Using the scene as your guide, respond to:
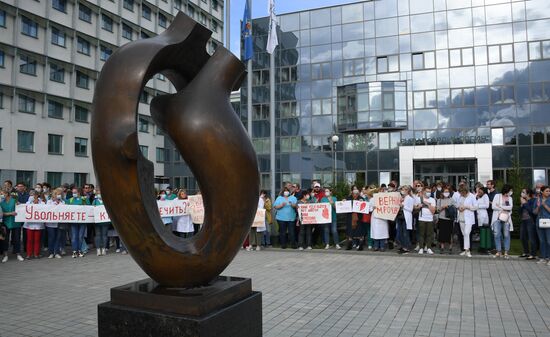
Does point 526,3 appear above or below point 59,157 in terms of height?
above

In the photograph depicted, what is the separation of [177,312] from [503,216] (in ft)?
34.9

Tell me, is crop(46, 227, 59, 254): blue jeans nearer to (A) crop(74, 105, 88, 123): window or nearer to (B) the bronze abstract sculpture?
(B) the bronze abstract sculpture

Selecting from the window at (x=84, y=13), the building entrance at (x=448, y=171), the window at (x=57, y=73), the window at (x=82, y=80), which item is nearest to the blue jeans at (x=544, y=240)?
the building entrance at (x=448, y=171)

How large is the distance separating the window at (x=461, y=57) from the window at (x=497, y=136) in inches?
210

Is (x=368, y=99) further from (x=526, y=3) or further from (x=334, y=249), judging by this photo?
(x=334, y=249)

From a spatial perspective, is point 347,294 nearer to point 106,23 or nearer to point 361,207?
point 361,207

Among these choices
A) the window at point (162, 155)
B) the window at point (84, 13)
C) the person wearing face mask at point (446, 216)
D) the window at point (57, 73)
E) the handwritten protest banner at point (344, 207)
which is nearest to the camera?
the person wearing face mask at point (446, 216)

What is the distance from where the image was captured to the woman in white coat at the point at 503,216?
39.0ft

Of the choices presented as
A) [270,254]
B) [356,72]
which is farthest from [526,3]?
[270,254]

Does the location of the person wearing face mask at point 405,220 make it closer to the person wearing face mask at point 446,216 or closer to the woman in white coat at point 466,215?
the person wearing face mask at point 446,216

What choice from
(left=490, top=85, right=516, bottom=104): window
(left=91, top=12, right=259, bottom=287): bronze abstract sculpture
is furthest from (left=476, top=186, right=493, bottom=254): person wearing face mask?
(left=490, top=85, right=516, bottom=104): window

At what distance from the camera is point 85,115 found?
139 feet

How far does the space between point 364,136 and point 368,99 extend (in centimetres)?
300

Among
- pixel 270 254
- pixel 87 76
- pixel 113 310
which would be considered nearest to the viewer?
pixel 113 310
